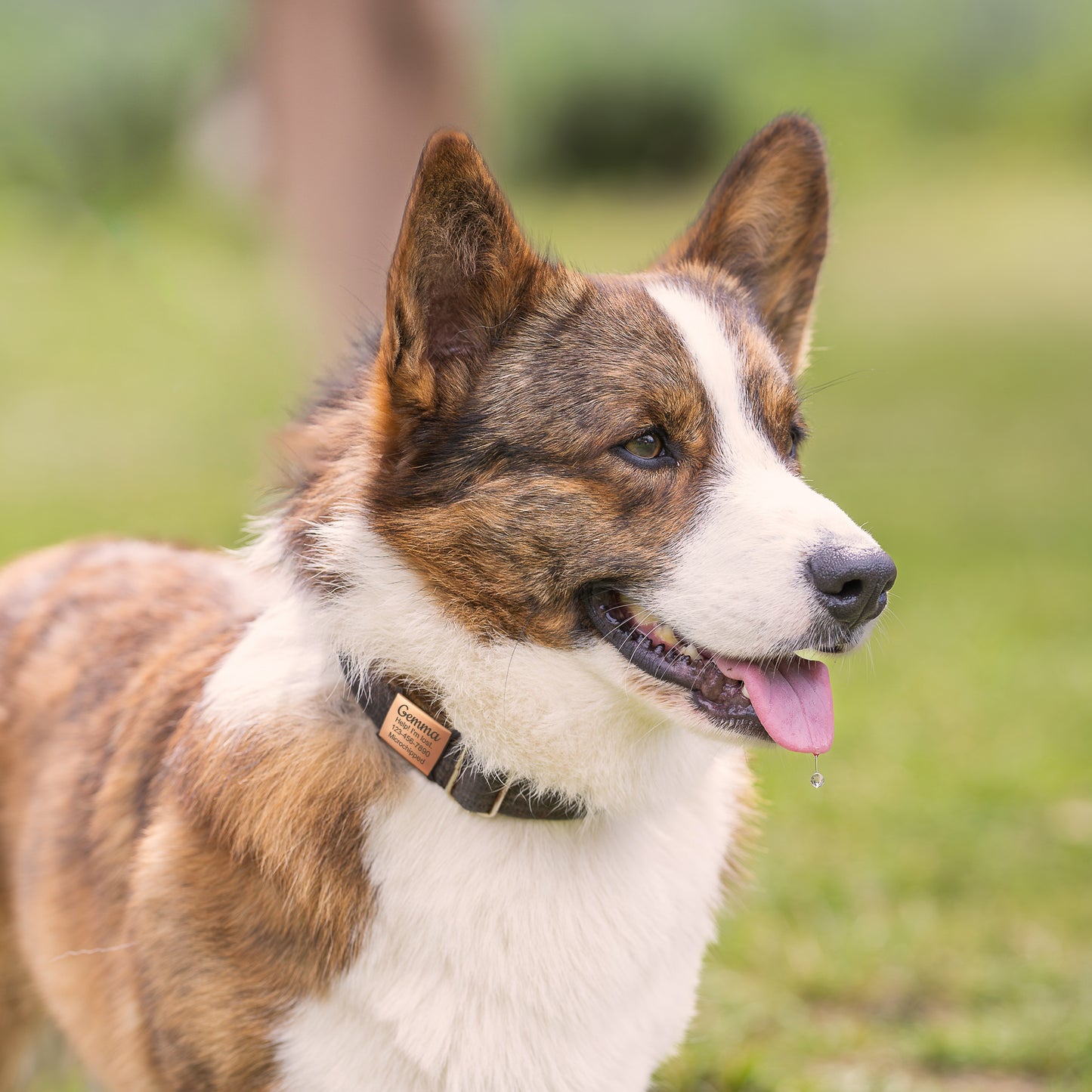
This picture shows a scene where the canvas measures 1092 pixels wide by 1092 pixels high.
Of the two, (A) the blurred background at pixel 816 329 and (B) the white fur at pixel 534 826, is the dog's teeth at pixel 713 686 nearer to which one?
(B) the white fur at pixel 534 826

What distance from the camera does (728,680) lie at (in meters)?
2.42

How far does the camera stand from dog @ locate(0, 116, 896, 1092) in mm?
2377

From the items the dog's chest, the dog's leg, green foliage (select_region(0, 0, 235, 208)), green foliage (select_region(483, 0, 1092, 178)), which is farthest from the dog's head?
green foliage (select_region(483, 0, 1092, 178))

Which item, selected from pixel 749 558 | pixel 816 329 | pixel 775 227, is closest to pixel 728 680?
pixel 749 558

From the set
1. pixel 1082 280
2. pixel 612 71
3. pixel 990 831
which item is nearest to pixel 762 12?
pixel 612 71

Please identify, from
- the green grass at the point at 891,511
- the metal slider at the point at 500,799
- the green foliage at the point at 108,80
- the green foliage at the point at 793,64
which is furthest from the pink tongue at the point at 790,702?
the green foliage at the point at 793,64

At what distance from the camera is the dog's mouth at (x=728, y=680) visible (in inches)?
93.8

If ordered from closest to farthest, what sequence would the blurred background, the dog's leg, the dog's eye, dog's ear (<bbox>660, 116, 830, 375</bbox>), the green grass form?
the dog's eye
dog's ear (<bbox>660, 116, 830, 375</bbox>)
the dog's leg
the green grass
the blurred background

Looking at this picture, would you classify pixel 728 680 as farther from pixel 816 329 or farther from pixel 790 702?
pixel 816 329

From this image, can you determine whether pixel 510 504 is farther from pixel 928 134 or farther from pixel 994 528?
pixel 928 134

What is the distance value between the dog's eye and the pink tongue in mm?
405

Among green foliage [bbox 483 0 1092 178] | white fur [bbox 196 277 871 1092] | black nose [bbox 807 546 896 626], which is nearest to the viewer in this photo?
black nose [bbox 807 546 896 626]

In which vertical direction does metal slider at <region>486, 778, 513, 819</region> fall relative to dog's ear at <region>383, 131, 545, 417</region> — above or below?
below

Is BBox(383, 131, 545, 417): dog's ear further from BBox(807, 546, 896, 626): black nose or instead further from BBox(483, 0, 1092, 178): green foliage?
BBox(483, 0, 1092, 178): green foliage
